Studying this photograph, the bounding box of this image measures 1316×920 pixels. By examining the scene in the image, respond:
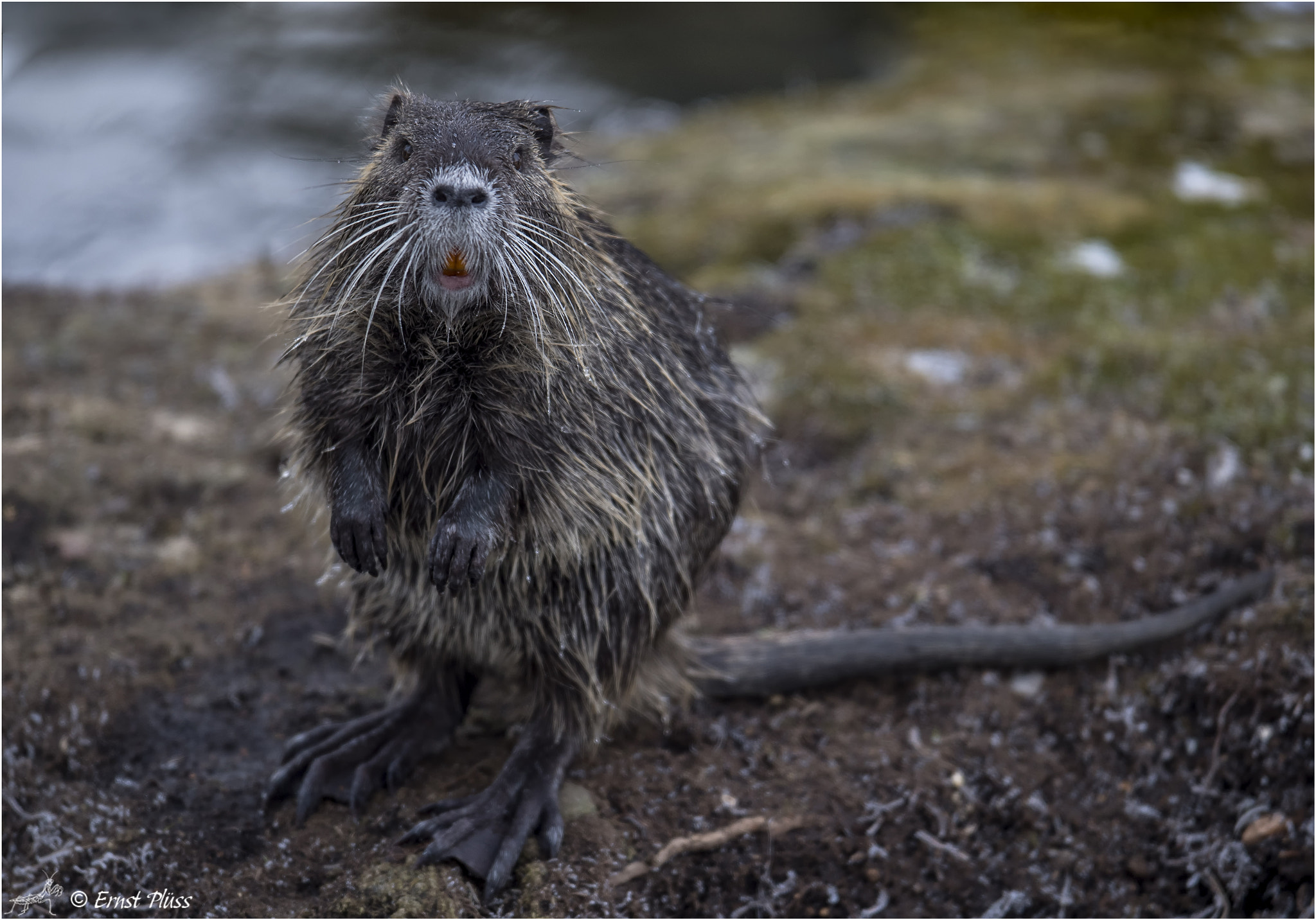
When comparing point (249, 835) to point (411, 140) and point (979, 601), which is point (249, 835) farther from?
point (979, 601)

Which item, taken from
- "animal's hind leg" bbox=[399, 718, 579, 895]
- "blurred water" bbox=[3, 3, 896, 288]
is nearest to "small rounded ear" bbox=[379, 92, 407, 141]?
"animal's hind leg" bbox=[399, 718, 579, 895]

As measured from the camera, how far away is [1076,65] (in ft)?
30.9

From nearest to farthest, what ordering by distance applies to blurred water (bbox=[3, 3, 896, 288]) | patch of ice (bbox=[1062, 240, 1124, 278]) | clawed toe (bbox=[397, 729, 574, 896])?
1. clawed toe (bbox=[397, 729, 574, 896])
2. patch of ice (bbox=[1062, 240, 1124, 278])
3. blurred water (bbox=[3, 3, 896, 288])

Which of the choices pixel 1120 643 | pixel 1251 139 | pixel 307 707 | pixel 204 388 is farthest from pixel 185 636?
pixel 1251 139

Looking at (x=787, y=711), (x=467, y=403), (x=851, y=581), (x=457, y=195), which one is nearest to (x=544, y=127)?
(x=457, y=195)

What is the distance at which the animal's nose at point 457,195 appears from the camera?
2.42 m

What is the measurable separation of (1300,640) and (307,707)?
122 inches

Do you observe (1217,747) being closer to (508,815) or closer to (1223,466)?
(1223,466)

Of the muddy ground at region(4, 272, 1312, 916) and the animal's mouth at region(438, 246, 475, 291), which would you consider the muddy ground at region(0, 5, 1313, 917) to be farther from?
the animal's mouth at region(438, 246, 475, 291)

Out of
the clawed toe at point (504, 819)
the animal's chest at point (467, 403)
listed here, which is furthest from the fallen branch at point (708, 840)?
the animal's chest at point (467, 403)

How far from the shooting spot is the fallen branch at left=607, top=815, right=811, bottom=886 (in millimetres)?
2875

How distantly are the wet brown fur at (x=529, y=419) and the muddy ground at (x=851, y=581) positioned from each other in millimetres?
414

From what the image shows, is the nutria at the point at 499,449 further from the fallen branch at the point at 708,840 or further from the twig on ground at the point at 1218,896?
the twig on ground at the point at 1218,896

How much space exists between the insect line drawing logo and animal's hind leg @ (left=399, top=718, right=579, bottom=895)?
2.79 feet
